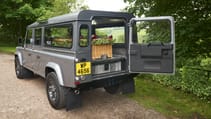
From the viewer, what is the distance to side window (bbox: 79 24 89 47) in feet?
13.8

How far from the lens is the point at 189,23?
572cm

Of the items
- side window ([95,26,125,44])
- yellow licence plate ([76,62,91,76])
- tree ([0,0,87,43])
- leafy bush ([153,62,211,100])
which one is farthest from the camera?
tree ([0,0,87,43])

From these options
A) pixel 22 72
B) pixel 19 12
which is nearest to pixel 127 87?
pixel 22 72

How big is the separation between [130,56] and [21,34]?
65.7ft

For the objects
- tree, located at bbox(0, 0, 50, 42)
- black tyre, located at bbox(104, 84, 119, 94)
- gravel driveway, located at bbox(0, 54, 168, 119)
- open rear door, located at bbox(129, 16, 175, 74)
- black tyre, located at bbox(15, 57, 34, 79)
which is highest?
tree, located at bbox(0, 0, 50, 42)

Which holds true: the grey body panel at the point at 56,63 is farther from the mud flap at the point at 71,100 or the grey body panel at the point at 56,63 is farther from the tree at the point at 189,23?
the tree at the point at 189,23

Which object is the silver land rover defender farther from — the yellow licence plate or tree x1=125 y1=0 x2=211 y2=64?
tree x1=125 y1=0 x2=211 y2=64

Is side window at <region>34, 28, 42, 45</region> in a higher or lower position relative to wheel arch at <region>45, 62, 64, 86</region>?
higher

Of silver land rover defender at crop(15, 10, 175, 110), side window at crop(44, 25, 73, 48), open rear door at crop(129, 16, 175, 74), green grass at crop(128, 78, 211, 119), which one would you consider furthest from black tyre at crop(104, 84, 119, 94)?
side window at crop(44, 25, 73, 48)

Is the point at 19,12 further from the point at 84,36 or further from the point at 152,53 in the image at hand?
the point at 152,53

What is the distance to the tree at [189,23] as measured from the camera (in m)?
5.62

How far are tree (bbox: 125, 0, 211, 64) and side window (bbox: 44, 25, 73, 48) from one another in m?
2.57

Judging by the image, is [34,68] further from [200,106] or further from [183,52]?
[200,106]

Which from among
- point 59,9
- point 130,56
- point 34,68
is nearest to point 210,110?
point 130,56
